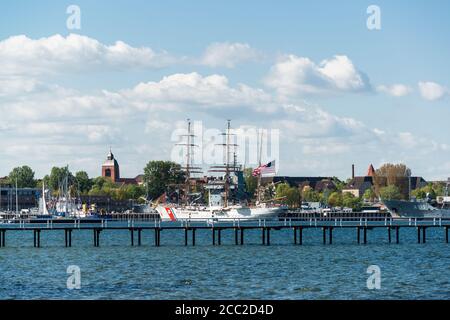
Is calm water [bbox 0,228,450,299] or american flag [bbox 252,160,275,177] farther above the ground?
american flag [bbox 252,160,275,177]

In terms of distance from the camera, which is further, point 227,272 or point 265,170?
point 265,170

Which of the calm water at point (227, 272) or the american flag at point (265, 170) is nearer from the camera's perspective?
the calm water at point (227, 272)

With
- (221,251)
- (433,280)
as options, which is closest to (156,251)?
(221,251)

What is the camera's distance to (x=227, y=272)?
70375 millimetres

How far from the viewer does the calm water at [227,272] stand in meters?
56.6

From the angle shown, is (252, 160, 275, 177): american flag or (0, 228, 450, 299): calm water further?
(252, 160, 275, 177): american flag

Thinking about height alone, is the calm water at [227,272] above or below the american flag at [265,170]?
below

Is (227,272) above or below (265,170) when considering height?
below

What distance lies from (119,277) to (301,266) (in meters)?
15.4

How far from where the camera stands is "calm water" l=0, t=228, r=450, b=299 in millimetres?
56625
